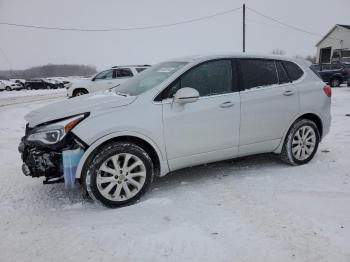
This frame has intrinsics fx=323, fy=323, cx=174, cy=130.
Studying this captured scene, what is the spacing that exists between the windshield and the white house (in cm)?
4213

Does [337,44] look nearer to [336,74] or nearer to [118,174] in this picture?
[336,74]

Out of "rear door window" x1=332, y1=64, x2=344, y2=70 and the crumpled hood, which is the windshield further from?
"rear door window" x1=332, y1=64, x2=344, y2=70

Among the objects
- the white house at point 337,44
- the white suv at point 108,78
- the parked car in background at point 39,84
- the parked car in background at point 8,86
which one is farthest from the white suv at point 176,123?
the white house at point 337,44

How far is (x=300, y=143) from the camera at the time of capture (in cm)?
494

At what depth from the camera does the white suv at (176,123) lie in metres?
3.59

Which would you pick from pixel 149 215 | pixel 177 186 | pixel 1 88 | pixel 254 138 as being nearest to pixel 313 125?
pixel 254 138

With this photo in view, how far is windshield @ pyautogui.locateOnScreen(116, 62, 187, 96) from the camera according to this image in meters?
4.12

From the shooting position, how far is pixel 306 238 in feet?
9.72

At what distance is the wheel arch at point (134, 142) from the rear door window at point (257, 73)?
5.04 ft

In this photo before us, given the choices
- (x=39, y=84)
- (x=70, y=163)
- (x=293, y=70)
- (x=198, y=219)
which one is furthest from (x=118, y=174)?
(x=39, y=84)

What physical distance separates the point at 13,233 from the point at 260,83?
3.54m

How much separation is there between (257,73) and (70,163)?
279cm

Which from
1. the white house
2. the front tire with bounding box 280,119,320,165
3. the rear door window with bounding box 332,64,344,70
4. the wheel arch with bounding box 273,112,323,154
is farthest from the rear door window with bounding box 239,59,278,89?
the white house

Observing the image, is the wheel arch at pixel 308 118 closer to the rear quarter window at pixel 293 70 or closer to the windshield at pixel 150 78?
the rear quarter window at pixel 293 70
